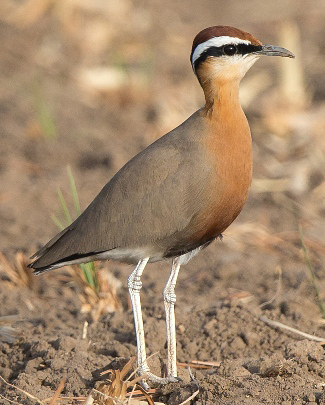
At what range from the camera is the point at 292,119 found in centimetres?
946

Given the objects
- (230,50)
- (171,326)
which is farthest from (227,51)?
(171,326)

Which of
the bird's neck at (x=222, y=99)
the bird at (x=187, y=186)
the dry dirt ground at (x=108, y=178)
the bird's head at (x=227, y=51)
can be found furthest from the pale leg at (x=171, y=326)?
the bird's head at (x=227, y=51)

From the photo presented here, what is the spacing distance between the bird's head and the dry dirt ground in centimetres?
163

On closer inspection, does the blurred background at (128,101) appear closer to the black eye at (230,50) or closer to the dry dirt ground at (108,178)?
the dry dirt ground at (108,178)

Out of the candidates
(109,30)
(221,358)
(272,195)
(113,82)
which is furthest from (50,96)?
(221,358)

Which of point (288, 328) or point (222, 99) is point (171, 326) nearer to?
point (288, 328)

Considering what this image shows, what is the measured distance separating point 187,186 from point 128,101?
5942 millimetres

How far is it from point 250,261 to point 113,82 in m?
4.51

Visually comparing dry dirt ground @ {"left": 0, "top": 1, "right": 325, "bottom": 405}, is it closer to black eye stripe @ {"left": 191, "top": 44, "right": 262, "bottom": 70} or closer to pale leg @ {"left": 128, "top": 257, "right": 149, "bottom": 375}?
pale leg @ {"left": 128, "top": 257, "right": 149, "bottom": 375}

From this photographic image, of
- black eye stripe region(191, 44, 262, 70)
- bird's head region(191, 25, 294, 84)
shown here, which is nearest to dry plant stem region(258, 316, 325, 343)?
bird's head region(191, 25, 294, 84)

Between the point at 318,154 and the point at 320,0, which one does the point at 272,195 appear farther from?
the point at 320,0

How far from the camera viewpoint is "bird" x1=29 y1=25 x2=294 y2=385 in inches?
179

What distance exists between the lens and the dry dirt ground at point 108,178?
4.57 m

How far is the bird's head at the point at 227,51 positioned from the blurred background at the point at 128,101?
9.25 feet
